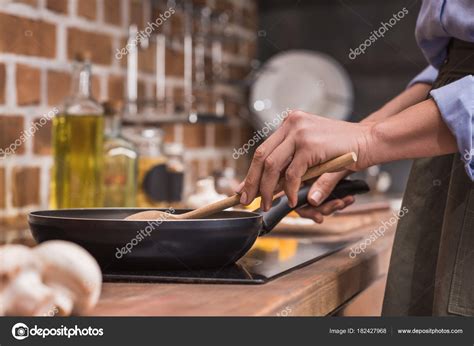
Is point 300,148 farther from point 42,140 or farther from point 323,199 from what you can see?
point 42,140

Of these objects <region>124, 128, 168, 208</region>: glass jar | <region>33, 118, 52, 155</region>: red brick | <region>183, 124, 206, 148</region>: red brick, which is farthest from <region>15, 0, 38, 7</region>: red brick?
<region>183, 124, 206, 148</region>: red brick

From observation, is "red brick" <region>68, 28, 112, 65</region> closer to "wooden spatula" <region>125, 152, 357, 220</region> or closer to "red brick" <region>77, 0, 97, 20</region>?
"red brick" <region>77, 0, 97, 20</region>

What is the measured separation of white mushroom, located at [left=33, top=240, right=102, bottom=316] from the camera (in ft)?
1.74

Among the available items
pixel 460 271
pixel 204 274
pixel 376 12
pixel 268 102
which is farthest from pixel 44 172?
pixel 376 12

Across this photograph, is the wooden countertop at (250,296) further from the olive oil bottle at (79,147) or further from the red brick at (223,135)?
the red brick at (223,135)

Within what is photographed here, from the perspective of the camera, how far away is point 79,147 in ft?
4.18

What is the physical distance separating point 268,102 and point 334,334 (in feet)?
6.26

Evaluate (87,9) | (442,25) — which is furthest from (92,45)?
(442,25)

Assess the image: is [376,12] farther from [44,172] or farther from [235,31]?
[44,172]

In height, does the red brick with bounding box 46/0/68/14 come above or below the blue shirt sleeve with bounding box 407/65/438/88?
above

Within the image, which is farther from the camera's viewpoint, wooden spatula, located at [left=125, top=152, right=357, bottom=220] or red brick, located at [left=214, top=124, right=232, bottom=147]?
red brick, located at [left=214, top=124, right=232, bottom=147]

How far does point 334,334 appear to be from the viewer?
1.96 feet

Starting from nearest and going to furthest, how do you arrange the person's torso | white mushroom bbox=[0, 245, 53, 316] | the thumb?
white mushroom bbox=[0, 245, 53, 316] < the person's torso < the thumb

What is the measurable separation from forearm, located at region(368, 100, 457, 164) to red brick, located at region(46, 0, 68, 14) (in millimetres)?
897
